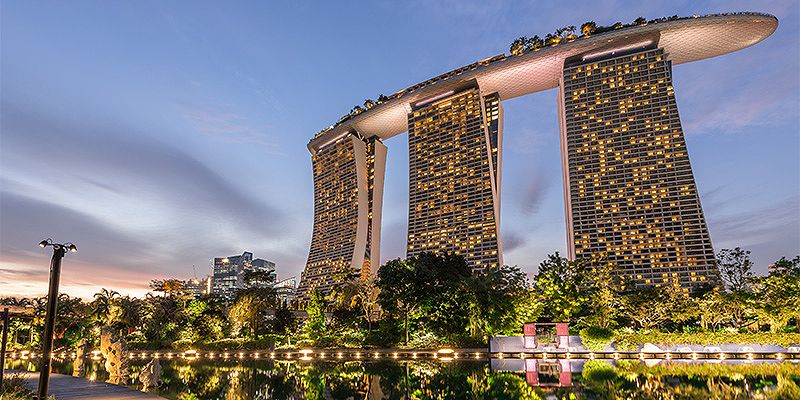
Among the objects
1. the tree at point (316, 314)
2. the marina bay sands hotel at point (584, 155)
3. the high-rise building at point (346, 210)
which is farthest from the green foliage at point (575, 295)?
the high-rise building at point (346, 210)

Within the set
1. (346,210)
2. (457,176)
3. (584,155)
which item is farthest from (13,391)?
(346,210)

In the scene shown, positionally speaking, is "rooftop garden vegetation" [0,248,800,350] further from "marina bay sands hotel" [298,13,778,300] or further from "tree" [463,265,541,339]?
"marina bay sands hotel" [298,13,778,300]

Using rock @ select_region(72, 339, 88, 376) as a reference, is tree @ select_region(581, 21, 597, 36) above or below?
above

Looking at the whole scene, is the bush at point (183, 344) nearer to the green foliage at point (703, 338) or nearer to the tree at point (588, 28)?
the green foliage at point (703, 338)

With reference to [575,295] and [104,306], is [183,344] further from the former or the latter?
[575,295]

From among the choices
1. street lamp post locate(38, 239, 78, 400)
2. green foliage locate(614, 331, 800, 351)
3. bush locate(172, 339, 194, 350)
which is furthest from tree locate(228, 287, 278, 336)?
street lamp post locate(38, 239, 78, 400)
